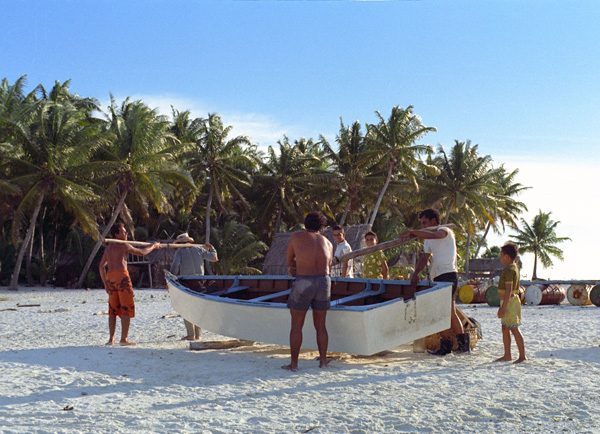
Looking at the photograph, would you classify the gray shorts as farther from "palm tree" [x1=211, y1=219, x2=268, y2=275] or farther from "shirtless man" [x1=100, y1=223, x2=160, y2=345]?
"palm tree" [x1=211, y1=219, x2=268, y2=275]

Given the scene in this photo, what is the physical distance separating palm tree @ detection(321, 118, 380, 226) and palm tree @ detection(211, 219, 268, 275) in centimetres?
669

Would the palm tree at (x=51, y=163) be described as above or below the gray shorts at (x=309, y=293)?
above

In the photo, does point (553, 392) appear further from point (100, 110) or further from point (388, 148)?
point (100, 110)

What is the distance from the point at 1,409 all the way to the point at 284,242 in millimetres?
25002

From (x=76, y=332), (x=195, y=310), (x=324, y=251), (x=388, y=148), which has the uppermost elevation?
(x=388, y=148)

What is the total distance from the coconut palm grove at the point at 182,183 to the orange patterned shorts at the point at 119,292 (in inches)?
626

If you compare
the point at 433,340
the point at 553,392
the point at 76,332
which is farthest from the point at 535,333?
the point at 76,332

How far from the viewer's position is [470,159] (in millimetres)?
36188

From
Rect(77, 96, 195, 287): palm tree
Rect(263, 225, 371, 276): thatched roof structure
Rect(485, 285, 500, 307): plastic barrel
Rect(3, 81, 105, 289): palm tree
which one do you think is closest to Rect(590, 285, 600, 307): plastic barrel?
Rect(485, 285, 500, 307): plastic barrel

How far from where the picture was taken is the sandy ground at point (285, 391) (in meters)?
4.13

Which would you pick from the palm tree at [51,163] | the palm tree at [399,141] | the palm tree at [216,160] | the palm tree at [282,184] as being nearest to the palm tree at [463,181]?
the palm tree at [399,141]

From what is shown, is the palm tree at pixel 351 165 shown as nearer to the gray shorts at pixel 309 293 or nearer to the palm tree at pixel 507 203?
the palm tree at pixel 507 203

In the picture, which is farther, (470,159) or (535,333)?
(470,159)

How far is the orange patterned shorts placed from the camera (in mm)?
7598
